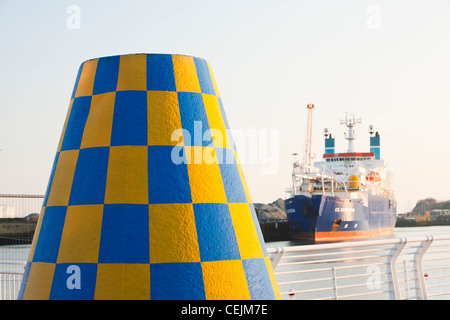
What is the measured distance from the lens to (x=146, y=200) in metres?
2.59

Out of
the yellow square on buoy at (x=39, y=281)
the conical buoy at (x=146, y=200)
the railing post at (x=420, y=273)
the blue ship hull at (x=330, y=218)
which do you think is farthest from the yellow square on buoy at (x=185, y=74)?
the blue ship hull at (x=330, y=218)

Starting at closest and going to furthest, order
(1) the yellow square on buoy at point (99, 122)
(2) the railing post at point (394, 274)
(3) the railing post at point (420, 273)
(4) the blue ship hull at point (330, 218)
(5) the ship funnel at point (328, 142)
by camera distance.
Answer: (1) the yellow square on buoy at point (99, 122) → (2) the railing post at point (394, 274) → (3) the railing post at point (420, 273) → (4) the blue ship hull at point (330, 218) → (5) the ship funnel at point (328, 142)

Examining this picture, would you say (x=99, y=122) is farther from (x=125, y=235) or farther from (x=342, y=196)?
(x=342, y=196)

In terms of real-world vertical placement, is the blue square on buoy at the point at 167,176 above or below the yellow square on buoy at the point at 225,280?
above

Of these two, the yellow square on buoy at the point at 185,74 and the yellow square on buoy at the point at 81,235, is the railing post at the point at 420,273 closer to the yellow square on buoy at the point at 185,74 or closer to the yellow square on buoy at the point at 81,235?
the yellow square on buoy at the point at 185,74

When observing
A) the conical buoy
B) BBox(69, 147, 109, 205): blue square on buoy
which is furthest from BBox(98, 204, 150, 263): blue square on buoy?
BBox(69, 147, 109, 205): blue square on buoy

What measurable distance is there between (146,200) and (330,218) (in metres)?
43.2

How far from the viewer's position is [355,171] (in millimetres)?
52812

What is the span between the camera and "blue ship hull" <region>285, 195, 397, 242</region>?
4403 centimetres

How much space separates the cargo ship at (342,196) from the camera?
44.7m
